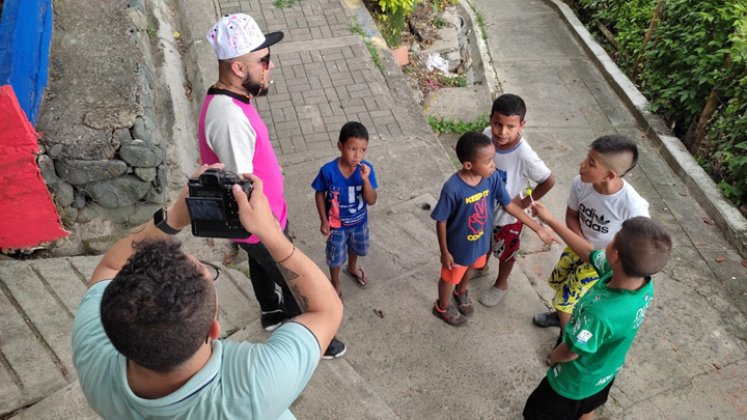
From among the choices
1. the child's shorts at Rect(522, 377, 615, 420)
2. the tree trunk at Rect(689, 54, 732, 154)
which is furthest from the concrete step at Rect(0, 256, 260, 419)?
the tree trunk at Rect(689, 54, 732, 154)

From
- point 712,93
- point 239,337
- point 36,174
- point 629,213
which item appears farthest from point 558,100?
point 36,174

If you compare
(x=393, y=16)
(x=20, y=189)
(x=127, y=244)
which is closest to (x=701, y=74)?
(x=393, y=16)

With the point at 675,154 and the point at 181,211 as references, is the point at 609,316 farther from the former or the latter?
the point at 675,154

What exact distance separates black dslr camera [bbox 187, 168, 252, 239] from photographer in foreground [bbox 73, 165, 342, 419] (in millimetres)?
203

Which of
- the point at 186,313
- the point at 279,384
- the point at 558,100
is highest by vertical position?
Result: the point at 186,313

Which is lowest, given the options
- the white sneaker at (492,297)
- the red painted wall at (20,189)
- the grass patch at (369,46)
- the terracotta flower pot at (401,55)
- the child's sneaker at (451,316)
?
the terracotta flower pot at (401,55)

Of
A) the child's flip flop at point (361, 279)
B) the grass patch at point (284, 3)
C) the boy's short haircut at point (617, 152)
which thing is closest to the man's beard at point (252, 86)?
the child's flip flop at point (361, 279)

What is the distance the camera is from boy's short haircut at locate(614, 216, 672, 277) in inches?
90.0

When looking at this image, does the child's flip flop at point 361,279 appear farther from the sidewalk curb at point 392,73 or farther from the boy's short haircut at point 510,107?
→ the sidewalk curb at point 392,73

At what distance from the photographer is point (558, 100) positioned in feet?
23.6

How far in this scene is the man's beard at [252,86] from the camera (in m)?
2.75

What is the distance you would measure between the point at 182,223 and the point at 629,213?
2.42 meters

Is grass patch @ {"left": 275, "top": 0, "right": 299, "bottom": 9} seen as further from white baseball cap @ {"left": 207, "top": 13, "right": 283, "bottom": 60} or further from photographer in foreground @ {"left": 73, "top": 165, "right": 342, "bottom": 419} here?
photographer in foreground @ {"left": 73, "top": 165, "right": 342, "bottom": 419}

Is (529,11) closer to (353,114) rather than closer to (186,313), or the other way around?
(353,114)
